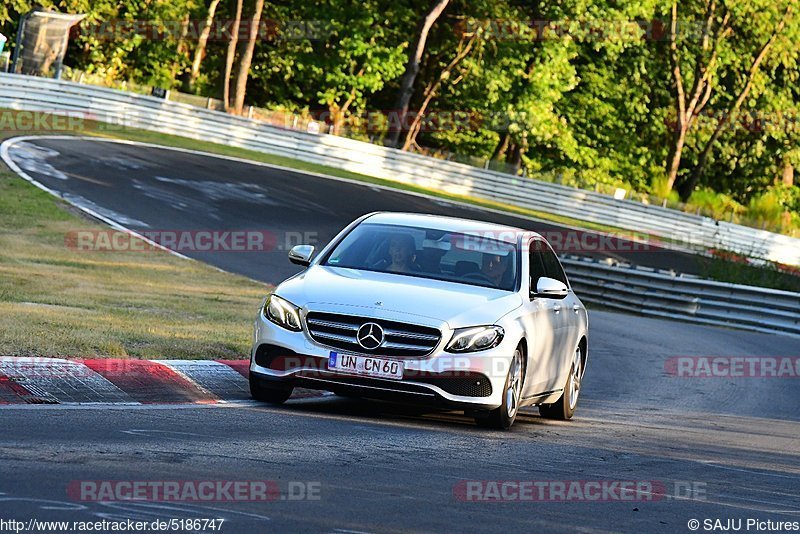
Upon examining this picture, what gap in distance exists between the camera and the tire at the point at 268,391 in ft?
33.3

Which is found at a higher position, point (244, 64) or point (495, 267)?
point (495, 267)

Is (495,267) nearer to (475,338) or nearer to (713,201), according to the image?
(475,338)

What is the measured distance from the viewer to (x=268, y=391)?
33.7 ft

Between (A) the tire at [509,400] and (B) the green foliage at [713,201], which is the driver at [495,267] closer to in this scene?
(A) the tire at [509,400]

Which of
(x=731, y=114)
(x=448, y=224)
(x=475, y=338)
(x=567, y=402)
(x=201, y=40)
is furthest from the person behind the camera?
(x=731, y=114)

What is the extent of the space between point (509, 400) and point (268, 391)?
5.60 ft

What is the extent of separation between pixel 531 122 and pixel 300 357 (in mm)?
45564

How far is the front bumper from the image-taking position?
969 centimetres

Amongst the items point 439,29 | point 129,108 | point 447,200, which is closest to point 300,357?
point 447,200

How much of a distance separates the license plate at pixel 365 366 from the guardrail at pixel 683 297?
1652 cm

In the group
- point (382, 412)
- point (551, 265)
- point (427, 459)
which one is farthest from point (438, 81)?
point (427, 459)

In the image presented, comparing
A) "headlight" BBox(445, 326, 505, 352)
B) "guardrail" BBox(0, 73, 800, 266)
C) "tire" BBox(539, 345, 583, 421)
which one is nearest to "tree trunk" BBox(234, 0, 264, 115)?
"guardrail" BBox(0, 73, 800, 266)

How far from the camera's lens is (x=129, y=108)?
1693 inches

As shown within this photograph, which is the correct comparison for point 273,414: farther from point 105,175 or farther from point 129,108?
point 129,108
